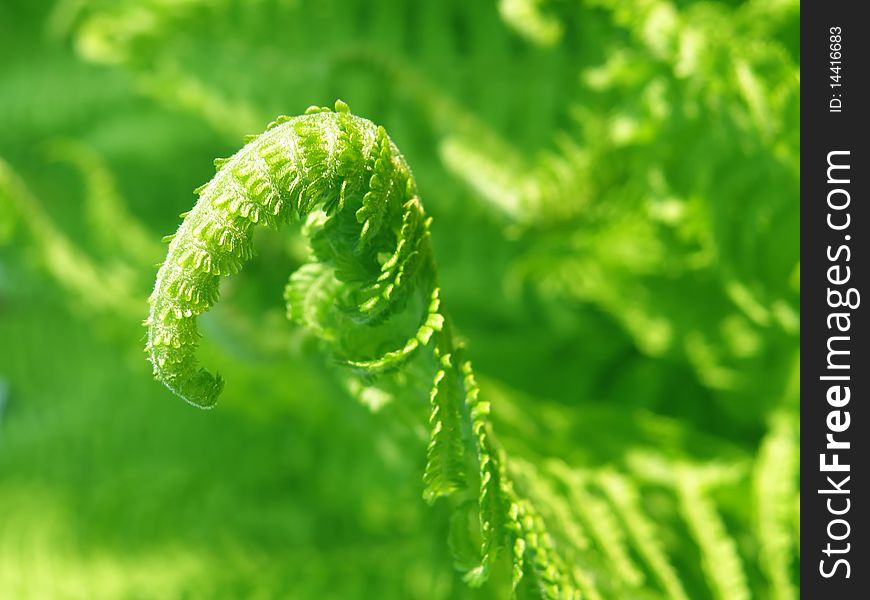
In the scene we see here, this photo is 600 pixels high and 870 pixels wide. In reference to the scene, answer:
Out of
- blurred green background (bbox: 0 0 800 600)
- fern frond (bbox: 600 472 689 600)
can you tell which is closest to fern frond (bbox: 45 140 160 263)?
blurred green background (bbox: 0 0 800 600)

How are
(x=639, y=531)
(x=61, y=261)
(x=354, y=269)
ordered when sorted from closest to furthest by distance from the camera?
1. (x=354, y=269)
2. (x=639, y=531)
3. (x=61, y=261)

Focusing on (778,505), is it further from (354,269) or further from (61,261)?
(61,261)

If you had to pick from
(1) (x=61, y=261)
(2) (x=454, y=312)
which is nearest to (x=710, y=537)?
(2) (x=454, y=312)

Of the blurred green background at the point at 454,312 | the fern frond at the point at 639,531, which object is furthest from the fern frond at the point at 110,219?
the fern frond at the point at 639,531

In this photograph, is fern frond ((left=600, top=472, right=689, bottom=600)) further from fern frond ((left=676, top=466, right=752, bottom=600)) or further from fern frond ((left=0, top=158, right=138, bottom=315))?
fern frond ((left=0, top=158, right=138, bottom=315))

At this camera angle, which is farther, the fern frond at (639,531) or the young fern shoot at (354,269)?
the fern frond at (639,531)

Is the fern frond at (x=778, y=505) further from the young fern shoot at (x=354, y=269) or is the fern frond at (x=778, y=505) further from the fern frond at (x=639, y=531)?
the young fern shoot at (x=354, y=269)
